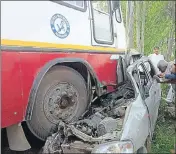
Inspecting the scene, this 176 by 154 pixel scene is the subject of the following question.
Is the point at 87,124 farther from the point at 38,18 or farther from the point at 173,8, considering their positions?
the point at 173,8

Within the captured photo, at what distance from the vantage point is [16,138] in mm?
3672

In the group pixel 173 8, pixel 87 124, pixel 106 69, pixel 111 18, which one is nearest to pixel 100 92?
pixel 106 69

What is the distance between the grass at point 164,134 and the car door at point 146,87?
0.57 metres

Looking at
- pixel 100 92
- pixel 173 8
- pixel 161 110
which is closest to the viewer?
pixel 100 92

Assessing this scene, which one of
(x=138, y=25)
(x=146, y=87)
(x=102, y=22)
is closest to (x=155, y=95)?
(x=146, y=87)

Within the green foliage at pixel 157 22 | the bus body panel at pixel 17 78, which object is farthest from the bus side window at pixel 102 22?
the green foliage at pixel 157 22

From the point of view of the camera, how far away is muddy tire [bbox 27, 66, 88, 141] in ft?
12.7

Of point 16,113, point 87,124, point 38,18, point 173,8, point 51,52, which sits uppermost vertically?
point 173,8

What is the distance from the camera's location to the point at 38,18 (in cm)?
365

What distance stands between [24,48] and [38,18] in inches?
17.6

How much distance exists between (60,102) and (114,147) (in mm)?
1360

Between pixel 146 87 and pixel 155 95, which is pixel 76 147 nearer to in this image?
pixel 146 87

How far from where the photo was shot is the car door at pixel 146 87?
4.43 m

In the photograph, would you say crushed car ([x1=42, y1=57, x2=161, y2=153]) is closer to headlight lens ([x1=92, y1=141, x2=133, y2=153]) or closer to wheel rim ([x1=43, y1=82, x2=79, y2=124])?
headlight lens ([x1=92, y1=141, x2=133, y2=153])
